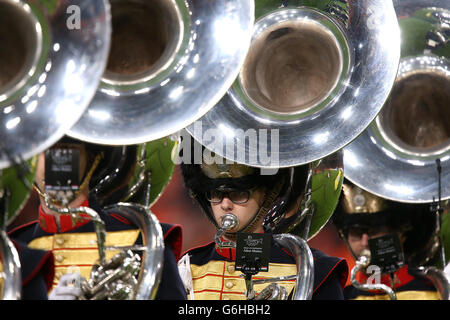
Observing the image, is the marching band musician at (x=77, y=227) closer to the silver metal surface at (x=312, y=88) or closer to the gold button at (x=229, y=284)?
the gold button at (x=229, y=284)

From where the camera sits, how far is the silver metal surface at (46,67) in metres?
2.23

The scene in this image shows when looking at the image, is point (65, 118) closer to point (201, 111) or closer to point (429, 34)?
point (201, 111)

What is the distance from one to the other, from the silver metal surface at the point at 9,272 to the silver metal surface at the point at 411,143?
1535 millimetres

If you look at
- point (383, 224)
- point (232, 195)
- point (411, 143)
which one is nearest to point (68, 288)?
point (232, 195)

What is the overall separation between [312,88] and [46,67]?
1.08 meters

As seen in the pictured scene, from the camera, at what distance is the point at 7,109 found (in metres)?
2.36

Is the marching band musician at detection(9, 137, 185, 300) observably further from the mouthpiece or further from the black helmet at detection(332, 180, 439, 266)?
the black helmet at detection(332, 180, 439, 266)

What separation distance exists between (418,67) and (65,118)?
5.73 ft

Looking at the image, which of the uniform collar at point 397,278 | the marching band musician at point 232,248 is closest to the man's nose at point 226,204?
the marching band musician at point 232,248

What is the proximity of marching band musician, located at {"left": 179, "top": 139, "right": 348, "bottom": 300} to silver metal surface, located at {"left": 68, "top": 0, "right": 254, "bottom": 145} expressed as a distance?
0.45 metres

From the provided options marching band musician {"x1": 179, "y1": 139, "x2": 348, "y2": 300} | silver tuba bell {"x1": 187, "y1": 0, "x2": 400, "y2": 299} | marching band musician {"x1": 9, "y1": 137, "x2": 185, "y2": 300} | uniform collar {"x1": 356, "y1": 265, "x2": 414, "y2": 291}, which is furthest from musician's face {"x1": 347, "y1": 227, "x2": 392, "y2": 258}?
marching band musician {"x1": 9, "y1": 137, "x2": 185, "y2": 300}

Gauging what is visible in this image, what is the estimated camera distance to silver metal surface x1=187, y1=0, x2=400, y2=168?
2896 mm

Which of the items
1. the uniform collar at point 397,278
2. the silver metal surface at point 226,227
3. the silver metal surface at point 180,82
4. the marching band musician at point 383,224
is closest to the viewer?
the silver metal surface at point 180,82

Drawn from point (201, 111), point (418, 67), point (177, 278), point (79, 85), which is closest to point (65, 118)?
point (79, 85)
